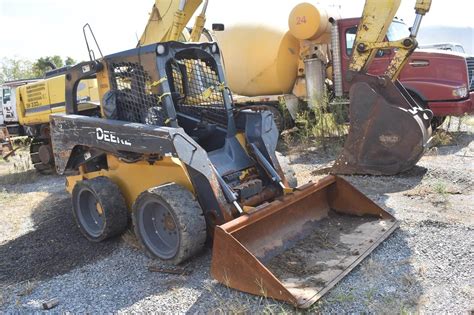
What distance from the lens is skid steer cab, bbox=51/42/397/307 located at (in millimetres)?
3775

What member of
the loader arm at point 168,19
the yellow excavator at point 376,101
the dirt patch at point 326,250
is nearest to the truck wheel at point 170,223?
the dirt patch at point 326,250

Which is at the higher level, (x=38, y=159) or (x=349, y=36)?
(x=349, y=36)

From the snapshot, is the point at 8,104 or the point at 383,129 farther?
the point at 8,104

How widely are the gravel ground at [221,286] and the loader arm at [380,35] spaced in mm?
1587

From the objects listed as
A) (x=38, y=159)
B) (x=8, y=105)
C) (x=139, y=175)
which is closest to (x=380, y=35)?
(x=139, y=175)

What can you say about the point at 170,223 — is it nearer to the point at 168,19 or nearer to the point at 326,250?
the point at 326,250

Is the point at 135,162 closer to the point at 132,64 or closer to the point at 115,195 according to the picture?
the point at 115,195

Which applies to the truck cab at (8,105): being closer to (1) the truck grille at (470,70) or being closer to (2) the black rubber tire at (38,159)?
(2) the black rubber tire at (38,159)

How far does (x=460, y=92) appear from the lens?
8.81 m

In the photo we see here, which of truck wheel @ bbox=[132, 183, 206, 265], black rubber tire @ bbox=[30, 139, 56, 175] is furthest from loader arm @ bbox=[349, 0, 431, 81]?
black rubber tire @ bbox=[30, 139, 56, 175]

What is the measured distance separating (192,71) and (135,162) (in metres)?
1.19

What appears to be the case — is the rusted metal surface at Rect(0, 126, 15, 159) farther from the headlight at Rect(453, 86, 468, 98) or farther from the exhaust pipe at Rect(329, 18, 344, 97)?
the headlight at Rect(453, 86, 468, 98)

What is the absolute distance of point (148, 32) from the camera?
256 inches

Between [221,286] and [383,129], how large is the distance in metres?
3.52
